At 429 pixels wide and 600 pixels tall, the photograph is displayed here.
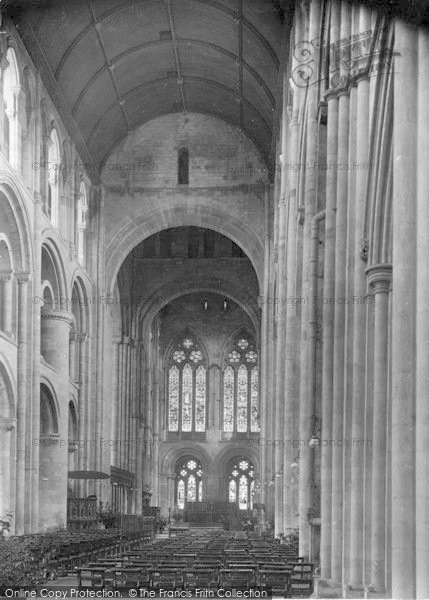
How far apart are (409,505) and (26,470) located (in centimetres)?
2456

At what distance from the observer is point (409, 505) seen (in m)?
12.6

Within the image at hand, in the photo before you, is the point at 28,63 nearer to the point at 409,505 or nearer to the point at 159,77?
the point at 159,77

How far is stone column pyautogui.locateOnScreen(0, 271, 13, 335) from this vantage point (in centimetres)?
3494

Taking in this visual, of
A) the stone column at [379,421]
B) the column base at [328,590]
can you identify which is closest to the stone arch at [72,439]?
the column base at [328,590]

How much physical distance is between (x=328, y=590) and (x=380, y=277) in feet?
18.3

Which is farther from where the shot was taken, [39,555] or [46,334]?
[46,334]

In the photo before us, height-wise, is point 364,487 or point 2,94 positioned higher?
point 2,94

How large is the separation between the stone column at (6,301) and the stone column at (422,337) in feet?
77.8

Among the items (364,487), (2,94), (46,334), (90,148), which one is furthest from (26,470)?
(364,487)

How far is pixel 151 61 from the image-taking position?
4291cm

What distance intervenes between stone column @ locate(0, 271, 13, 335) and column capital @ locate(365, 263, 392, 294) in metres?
19.8

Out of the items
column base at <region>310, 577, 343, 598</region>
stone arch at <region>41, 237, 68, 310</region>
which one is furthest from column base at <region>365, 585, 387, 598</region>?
stone arch at <region>41, 237, 68, 310</region>

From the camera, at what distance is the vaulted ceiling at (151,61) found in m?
36.9

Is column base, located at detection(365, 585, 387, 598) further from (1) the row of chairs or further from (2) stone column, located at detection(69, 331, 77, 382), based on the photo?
(2) stone column, located at detection(69, 331, 77, 382)
